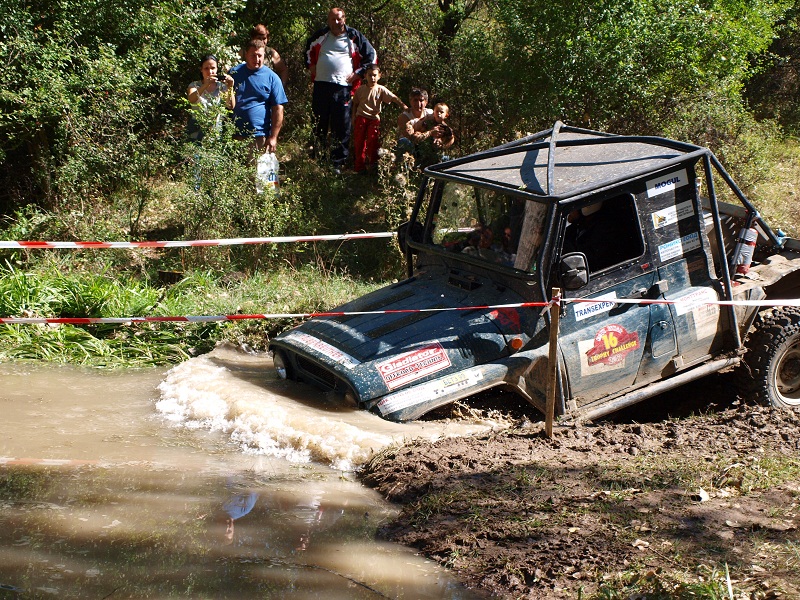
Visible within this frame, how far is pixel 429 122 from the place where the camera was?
11.3 m

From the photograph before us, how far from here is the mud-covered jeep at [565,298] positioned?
20.0ft

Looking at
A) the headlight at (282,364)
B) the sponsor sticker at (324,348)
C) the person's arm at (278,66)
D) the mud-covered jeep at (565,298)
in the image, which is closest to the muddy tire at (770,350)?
the mud-covered jeep at (565,298)

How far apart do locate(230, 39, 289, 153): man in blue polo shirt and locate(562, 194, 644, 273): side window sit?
220 inches

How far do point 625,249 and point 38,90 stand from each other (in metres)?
6.45

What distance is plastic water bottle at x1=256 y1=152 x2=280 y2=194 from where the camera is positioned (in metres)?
10.2

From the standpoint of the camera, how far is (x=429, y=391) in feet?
19.7

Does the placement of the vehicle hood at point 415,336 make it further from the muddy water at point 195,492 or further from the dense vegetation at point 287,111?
the dense vegetation at point 287,111

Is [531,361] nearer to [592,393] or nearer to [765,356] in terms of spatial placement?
[592,393]

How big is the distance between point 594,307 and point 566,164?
1.10 m

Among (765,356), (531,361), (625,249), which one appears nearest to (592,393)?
(531,361)

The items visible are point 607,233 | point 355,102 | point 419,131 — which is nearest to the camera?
point 607,233

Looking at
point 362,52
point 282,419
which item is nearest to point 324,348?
point 282,419

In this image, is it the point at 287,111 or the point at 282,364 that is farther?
the point at 287,111

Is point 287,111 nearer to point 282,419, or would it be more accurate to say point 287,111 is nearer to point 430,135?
point 430,135
